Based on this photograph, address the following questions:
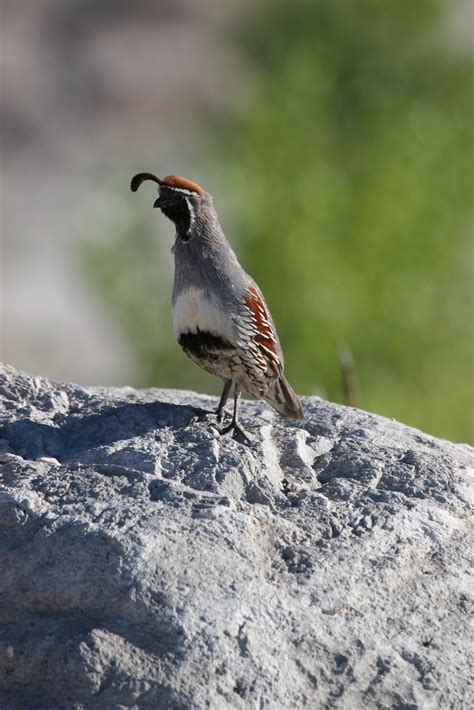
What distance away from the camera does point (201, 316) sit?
409 centimetres

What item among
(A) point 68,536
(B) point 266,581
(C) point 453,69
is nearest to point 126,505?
(A) point 68,536

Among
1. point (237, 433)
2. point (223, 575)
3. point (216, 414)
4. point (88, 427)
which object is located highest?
point (216, 414)

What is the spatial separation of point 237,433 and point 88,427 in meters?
0.50

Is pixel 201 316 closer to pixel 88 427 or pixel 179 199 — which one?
pixel 179 199

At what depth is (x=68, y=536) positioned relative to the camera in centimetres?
308

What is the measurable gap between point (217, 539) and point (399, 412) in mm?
8772

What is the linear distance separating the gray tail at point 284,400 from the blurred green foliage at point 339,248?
283 inches

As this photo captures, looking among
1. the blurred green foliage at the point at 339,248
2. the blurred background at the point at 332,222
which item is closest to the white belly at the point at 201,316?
the blurred background at the point at 332,222

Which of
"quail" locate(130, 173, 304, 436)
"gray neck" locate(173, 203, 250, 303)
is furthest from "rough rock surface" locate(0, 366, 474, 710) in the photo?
"gray neck" locate(173, 203, 250, 303)

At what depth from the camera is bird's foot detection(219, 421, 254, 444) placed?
3.76m

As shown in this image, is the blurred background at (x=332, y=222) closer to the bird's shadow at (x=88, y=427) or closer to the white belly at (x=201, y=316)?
the white belly at (x=201, y=316)

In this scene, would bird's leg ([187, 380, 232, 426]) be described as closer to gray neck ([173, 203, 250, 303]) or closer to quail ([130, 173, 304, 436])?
quail ([130, 173, 304, 436])

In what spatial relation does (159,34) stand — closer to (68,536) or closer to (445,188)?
(445,188)

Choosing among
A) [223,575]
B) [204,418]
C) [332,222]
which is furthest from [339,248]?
[223,575]
